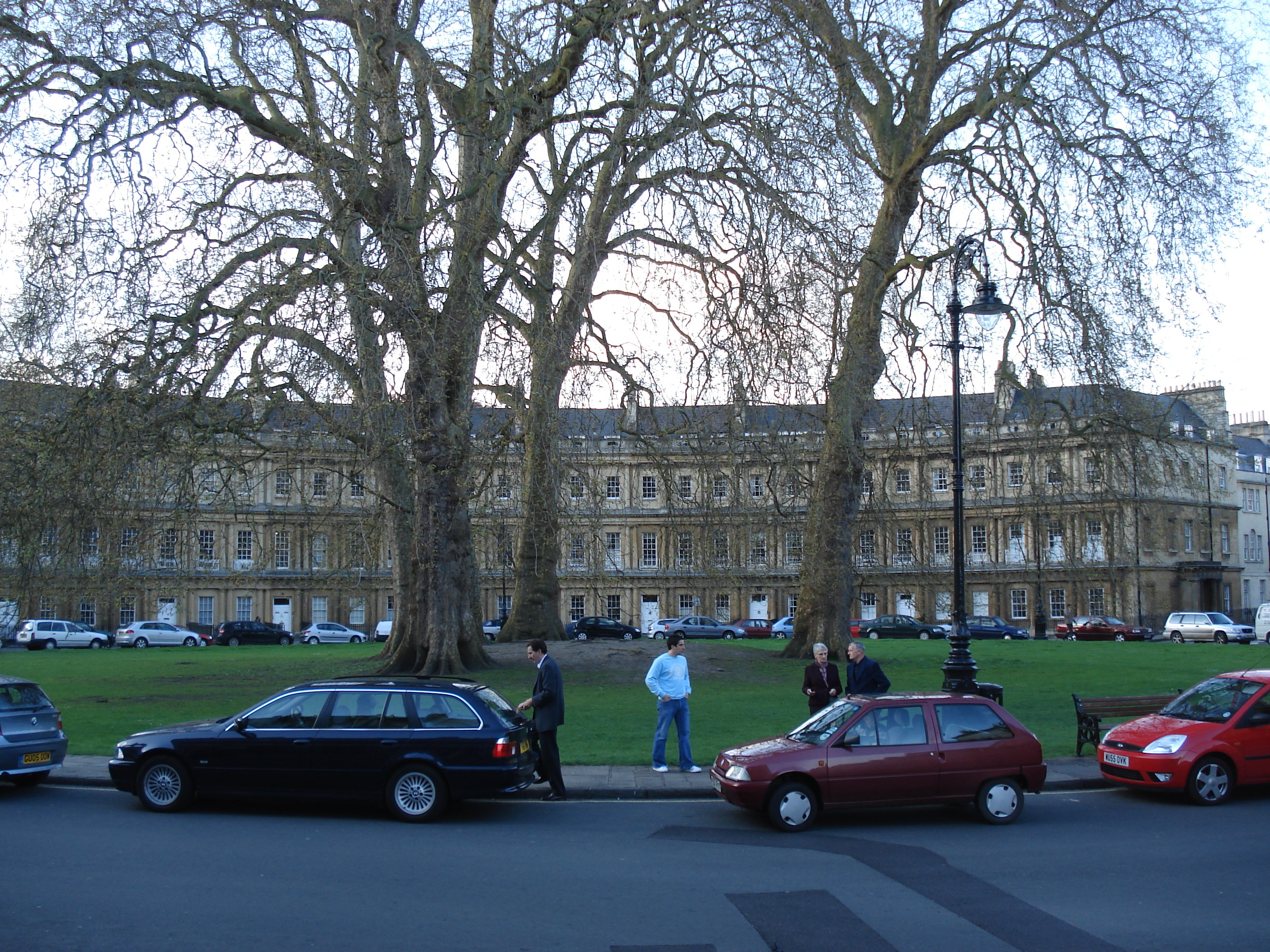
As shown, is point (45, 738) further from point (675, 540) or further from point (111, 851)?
point (675, 540)

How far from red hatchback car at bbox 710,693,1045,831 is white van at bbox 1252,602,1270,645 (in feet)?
165

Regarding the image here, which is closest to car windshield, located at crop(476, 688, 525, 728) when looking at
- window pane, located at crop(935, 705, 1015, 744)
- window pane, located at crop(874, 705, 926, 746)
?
window pane, located at crop(874, 705, 926, 746)

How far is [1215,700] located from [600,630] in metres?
50.6

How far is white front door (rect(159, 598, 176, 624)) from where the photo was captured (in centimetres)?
6600

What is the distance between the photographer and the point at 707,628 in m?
66.9

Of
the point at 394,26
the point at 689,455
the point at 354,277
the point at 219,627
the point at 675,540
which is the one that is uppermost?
the point at 394,26

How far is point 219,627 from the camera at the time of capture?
2458 inches

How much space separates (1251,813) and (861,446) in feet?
56.2

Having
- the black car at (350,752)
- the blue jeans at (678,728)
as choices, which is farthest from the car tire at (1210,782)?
the black car at (350,752)

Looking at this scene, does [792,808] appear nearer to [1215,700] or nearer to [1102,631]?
[1215,700]

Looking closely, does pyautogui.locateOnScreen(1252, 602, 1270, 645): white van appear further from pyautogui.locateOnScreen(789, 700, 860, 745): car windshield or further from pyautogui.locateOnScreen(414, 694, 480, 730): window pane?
pyautogui.locateOnScreen(414, 694, 480, 730): window pane

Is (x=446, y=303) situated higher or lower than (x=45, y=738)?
higher

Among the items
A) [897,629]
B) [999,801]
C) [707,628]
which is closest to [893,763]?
[999,801]

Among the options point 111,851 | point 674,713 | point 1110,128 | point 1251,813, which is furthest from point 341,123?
point 1251,813
